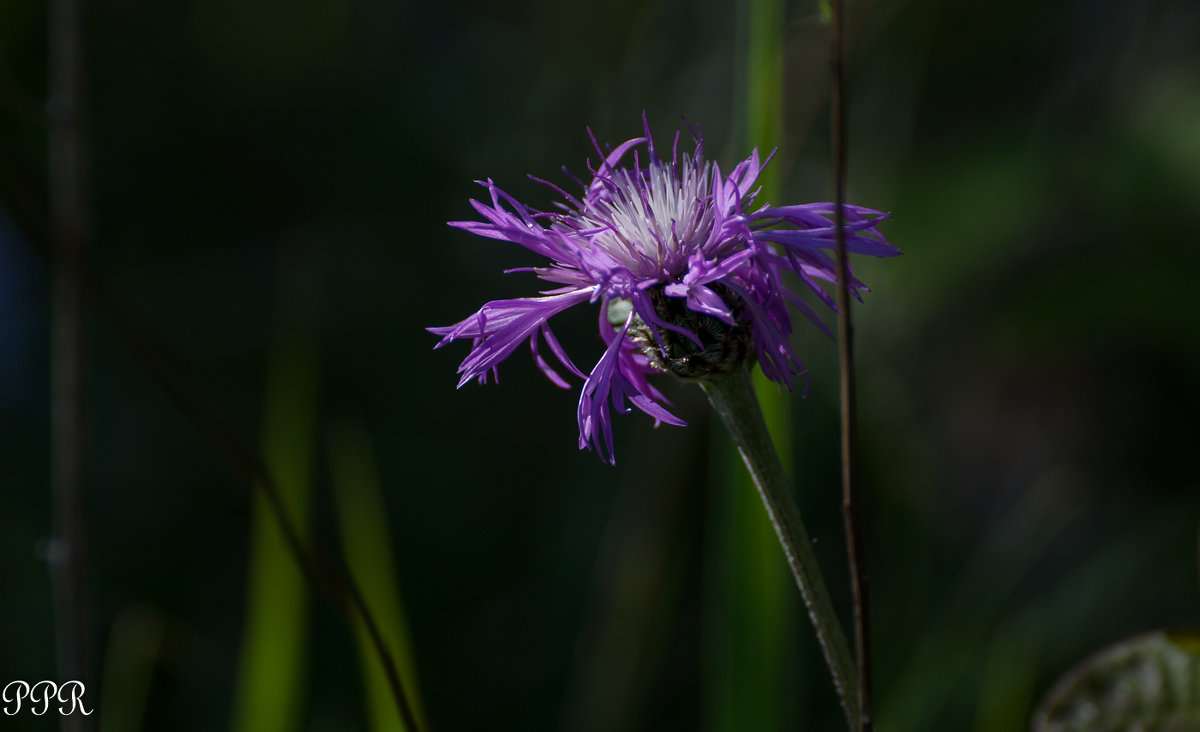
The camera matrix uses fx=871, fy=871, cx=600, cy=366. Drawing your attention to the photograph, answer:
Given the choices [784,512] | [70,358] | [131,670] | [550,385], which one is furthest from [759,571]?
[550,385]

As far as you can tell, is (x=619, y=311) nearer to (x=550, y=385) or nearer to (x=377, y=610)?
(x=377, y=610)

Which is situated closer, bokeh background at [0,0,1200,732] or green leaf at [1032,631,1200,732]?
green leaf at [1032,631,1200,732]

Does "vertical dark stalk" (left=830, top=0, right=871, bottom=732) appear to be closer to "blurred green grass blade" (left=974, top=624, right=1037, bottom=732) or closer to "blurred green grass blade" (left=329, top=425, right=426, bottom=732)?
"blurred green grass blade" (left=329, top=425, right=426, bottom=732)

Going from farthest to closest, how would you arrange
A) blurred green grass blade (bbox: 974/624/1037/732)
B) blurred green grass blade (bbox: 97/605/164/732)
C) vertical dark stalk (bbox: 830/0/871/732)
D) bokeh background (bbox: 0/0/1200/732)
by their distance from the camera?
1. bokeh background (bbox: 0/0/1200/732)
2. blurred green grass blade (bbox: 97/605/164/732)
3. blurred green grass blade (bbox: 974/624/1037/732)
4. vertical dark stalk (bbox: 830/0/871/732)

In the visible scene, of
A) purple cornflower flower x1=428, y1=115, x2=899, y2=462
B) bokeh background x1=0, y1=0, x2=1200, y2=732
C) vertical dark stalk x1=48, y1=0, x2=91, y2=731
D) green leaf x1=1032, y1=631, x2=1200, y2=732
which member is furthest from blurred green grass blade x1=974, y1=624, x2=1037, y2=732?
vertical dark stalk x1=48, y1=0, x2=91, y2=731

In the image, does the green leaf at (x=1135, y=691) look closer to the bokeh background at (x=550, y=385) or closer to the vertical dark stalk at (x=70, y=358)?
the bokeh background at (x=550, y=385)

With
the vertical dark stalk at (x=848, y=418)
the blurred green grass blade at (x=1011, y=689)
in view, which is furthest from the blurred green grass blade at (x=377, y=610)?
the blurred green grass blade at (x=1011, y=689)
